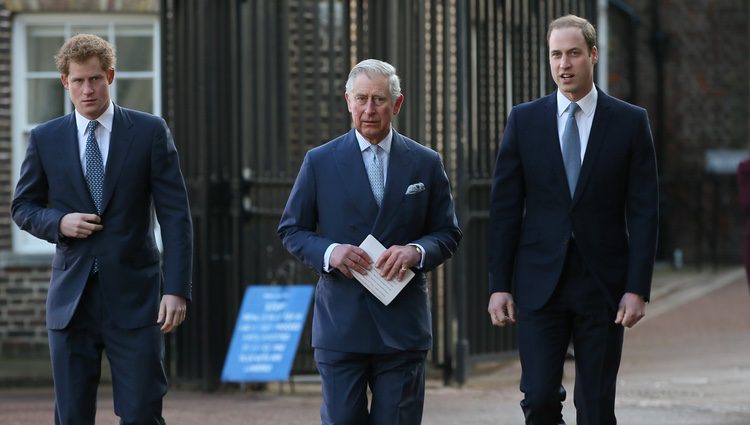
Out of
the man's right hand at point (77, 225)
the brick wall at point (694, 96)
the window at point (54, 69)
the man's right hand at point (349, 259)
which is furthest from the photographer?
the brick wall at point (694, 96)

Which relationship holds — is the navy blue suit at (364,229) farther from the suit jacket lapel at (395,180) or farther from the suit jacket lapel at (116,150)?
the suit jacket lapel at (116,150)

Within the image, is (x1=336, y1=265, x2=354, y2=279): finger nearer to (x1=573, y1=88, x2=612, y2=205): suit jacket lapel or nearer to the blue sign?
(x1=573, y1=88, x2=612, y2=205): suit jacket lapel

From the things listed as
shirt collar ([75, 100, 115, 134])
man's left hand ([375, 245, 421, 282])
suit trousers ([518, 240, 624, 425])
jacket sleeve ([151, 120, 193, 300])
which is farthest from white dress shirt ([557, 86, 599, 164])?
shirt collar ([75, 100, 115, 134])

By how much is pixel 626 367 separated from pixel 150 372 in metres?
6.87

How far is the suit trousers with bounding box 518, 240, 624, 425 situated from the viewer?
18.6 ft

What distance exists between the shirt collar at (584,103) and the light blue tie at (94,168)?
178 centimetres

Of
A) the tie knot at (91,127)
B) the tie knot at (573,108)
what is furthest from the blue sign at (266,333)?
the tie knot at (573,108)

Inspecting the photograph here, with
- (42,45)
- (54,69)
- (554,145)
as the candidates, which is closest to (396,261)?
(554,145)

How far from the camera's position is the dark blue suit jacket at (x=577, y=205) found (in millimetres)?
5660

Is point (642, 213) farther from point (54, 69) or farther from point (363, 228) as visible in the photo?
point (54, 69)

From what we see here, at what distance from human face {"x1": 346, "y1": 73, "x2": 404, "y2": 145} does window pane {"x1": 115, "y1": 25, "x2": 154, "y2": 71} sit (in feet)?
→ 22.7

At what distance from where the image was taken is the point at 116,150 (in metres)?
5.65

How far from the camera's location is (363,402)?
5.55m

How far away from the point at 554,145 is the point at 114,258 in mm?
1726
